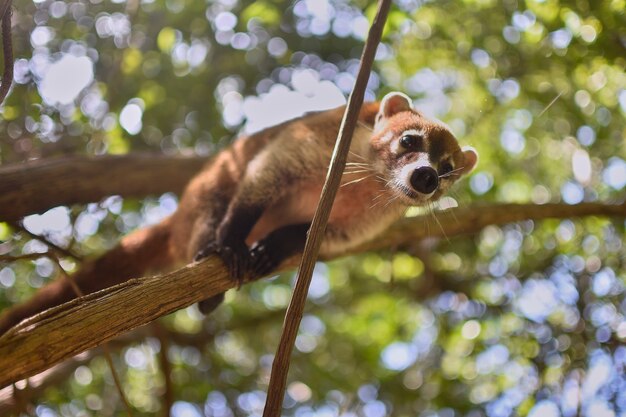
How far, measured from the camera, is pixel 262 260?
4031 millimetres

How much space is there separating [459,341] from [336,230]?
1.74 m

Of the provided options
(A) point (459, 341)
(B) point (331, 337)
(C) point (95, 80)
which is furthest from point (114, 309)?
(B) point (331, 337)

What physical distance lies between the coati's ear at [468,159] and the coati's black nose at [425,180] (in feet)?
1.99

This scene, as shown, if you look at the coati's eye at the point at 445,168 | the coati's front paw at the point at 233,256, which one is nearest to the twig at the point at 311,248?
the coati's front paw at the point at 233,256

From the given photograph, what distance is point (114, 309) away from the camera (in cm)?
241

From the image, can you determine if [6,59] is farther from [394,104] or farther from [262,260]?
[394,104]

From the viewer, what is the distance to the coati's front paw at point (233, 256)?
3.55m

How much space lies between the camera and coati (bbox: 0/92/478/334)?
4.04 metres

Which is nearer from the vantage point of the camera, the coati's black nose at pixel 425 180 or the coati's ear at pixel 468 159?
the coati's black nose at pixel 425 180

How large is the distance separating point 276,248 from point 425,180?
1.03m

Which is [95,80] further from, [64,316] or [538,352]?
[538,352]

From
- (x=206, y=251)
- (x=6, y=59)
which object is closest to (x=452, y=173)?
(x=206, y=251)

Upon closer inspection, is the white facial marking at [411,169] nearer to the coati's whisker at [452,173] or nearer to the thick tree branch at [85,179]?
the coati's whisker at [452,173]

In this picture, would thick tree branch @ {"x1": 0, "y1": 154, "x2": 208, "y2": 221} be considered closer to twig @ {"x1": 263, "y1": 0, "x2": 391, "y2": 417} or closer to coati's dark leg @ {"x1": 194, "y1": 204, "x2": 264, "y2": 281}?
coati's dark leg @ {"x1": 194, "y1": 204, "x2": 264, "y2": 281}
